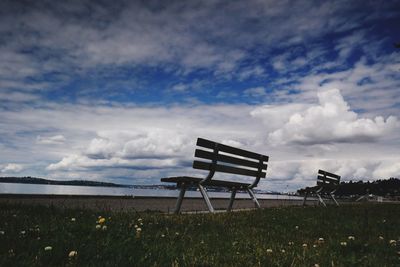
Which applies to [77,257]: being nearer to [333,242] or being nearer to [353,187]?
[333,242]

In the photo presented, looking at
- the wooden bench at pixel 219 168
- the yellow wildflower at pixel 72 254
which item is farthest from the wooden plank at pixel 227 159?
the yellow wildflower at pixel 72 254

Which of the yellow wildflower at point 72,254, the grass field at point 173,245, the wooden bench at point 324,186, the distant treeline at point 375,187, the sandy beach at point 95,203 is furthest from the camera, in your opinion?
the distant treeline at point 375,187

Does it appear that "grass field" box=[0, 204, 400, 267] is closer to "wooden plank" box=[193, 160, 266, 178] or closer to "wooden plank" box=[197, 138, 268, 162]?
"wooden plank" box=[193, 160, 266, 178]

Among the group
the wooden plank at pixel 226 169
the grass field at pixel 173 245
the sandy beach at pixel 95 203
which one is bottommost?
the grass field at pixel 173 245

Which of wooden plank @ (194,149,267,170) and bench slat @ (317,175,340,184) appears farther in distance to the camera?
bench slat @ (317,175,340,184)

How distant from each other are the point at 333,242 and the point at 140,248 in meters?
2.84

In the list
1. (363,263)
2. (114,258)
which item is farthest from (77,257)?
(363,263)

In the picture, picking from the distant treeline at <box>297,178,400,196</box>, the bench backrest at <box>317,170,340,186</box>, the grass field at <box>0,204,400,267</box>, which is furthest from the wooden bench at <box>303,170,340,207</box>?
the distant treeline at <box>297,178,400,196</box>

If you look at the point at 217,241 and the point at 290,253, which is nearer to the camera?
the point at 290,253

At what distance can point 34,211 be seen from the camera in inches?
273

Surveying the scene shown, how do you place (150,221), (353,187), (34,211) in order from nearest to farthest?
(150,221) < (34,211) < (353,187)

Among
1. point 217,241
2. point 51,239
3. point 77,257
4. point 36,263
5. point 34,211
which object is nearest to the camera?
point 36,263

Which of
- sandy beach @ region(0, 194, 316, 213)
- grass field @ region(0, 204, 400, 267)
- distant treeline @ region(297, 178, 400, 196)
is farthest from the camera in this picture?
distant treeline @ region(297, 178, 400, 196)

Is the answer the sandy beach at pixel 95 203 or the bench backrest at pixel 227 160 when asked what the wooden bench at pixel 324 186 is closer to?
the sandy beach at pixel 95 203
